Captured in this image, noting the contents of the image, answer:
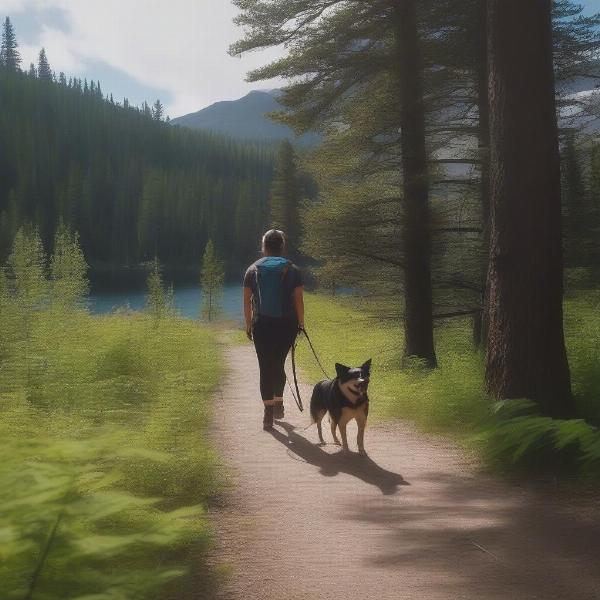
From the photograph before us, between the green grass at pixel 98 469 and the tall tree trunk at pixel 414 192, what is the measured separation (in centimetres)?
404

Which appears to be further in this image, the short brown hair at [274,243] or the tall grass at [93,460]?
the short brown hair at [274,243]

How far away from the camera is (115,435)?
2371mm

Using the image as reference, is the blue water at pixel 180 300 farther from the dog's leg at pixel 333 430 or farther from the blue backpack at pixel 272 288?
the dog's leg at pixel 333 430

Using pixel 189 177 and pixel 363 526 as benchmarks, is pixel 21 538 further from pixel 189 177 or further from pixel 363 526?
pixel 189 177

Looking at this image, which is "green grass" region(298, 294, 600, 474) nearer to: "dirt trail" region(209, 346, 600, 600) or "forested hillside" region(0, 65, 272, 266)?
"dirt trail" region(209, 346, 600, 600)

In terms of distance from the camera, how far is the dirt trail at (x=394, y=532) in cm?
337

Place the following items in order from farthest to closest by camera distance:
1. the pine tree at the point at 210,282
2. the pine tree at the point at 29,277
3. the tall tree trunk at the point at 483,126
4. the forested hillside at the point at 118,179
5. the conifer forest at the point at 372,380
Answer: the forested hillside at the point at 118,179
the pine tree at the point at 210,282
the tall tree trunk at the point at 483,126
the pine tree at the point at 29,277
the conifer forest at the point at 372,380

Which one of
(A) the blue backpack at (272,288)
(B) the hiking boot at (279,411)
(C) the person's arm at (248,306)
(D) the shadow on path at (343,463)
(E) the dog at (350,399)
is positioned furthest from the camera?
(B) the hiking boot at (279,411)

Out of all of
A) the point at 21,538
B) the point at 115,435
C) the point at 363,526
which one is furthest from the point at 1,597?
the point at 363,526

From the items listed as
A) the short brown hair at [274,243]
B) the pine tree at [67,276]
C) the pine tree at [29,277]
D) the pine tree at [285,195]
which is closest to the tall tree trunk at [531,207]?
the short brown hair at [274,243]

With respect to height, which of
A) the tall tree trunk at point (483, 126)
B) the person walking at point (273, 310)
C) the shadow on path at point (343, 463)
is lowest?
the shadow on path at point (343, 463)

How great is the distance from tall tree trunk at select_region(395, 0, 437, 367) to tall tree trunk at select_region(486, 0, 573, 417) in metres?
5.94

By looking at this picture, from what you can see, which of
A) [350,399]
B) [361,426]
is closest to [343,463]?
[361,426]

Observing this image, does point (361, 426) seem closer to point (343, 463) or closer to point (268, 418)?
point (343, 463)
